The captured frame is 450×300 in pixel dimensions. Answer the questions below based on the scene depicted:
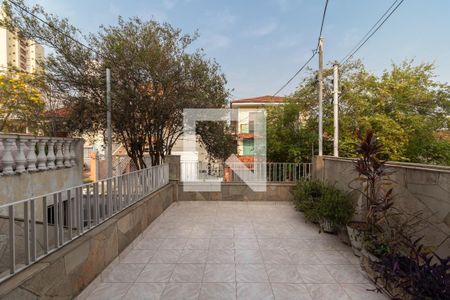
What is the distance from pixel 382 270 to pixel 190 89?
4542mm

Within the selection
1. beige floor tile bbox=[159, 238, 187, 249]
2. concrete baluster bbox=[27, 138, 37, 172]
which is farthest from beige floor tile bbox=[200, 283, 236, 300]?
concrete baluster bbox=[27, 138, 37, 172]

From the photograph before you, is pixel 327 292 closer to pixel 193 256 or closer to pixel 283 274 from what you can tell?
pixel 283 274

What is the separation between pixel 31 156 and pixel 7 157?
385 millimetres

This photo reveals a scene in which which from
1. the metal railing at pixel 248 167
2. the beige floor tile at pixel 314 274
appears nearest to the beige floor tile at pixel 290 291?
the beige floor tile at pixel 314 274

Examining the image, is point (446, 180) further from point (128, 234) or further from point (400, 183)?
point (128, 234)

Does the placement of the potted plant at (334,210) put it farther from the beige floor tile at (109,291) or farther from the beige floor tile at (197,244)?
the beige floor tile at (109,291)

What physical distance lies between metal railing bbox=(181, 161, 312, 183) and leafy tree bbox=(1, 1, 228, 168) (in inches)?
60.5

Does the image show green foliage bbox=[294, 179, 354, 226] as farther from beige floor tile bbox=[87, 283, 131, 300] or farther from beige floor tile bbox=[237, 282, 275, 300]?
beige floor tile bbox=[87, 283, 131, 300]

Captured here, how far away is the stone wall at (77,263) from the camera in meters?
1.51

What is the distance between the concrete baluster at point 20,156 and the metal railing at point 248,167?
339 centimetres

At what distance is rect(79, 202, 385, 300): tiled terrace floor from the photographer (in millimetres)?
2186

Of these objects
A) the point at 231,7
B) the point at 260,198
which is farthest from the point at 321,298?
the point at 231,7

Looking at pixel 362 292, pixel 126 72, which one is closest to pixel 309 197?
pixel 362 292

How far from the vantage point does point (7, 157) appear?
9.80ft
